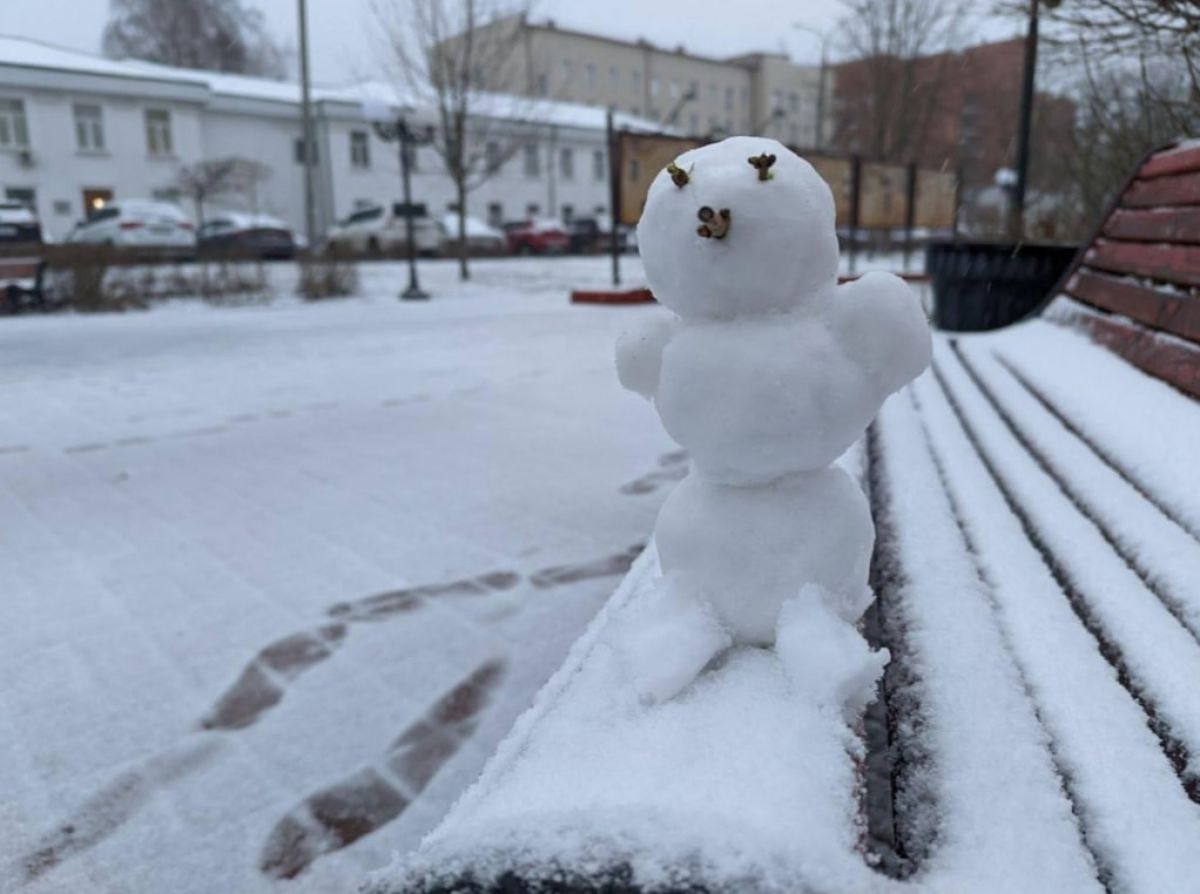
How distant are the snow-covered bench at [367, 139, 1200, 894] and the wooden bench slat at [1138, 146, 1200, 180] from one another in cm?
108

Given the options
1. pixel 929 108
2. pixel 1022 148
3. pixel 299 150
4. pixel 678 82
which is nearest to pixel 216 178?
pixel 299 150

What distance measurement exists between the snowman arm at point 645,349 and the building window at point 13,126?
17.4 metres

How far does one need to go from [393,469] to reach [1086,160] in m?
6.62

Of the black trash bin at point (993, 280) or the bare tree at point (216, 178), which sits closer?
the black trash bin at point (993, 280)

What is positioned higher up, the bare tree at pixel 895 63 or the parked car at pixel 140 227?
the bare tree at pixel 895 63

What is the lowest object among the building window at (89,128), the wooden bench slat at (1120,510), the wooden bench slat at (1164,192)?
the wooden bench slat at (1120,510)

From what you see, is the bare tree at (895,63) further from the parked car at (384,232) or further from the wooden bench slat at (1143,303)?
the wooden bench slat at (1143,303)

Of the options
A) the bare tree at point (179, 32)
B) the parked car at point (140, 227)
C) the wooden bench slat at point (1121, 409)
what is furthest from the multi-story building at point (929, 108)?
the bare tree at point (179, 32)

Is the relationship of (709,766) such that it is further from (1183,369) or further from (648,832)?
(1183,369)

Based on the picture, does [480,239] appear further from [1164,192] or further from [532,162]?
[1164,192]

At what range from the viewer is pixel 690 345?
130 cm

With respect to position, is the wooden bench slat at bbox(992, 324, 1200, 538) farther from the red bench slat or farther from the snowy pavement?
the snowy pavement

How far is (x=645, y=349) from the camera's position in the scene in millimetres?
1388

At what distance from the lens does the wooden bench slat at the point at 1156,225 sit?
2.65m
